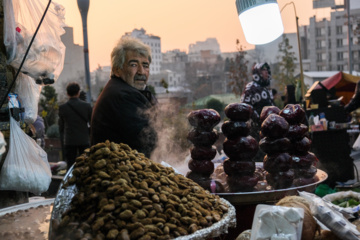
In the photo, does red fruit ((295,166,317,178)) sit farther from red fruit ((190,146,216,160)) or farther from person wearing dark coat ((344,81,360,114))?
person wearing dark coat ((344,81,360,114))

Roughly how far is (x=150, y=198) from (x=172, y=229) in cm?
16

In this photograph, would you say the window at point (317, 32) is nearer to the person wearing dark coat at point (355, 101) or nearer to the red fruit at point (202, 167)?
the person wearing dark coat at point (355, 101)

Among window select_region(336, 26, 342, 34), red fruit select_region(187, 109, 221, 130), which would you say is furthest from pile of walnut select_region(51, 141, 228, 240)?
window select_region(336, 26, 342, 34)

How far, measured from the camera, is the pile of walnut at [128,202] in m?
1.46

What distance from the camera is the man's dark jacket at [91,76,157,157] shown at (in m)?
2.69

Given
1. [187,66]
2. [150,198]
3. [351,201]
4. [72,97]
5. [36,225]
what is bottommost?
[351,201]

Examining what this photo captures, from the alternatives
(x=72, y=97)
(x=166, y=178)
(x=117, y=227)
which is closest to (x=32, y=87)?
(x=166, y=178)

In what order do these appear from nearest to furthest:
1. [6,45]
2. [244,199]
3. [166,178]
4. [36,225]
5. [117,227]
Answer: [117,227] < [166,178] < [36,225] < [244,199] < [6,45]

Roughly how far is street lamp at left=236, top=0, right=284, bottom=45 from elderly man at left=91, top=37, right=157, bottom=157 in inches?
31.0

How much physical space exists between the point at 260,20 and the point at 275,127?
0.63 metres

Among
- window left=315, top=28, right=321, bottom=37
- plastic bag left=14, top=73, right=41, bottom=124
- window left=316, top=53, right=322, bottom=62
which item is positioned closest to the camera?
plastic bag left=14, top=73, right=41, bottom=124

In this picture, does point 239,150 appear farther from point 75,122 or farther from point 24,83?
point 75,122

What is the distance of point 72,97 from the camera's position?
5508 mm

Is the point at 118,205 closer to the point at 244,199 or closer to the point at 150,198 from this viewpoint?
the point at 150,198
